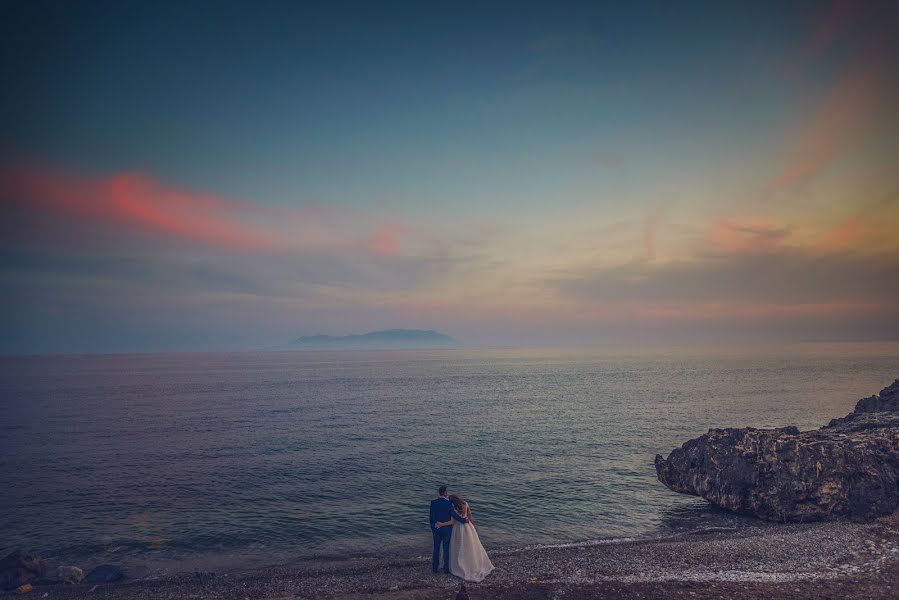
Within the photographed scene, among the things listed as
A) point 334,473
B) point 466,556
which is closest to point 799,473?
point 466,556

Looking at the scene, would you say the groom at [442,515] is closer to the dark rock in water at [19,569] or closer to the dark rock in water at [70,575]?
the dark rock in water at [70,575]

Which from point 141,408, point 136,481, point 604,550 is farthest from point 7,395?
point 604,550

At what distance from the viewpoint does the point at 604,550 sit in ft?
74.8

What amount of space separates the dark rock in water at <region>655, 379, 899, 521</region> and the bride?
1812 centimetres

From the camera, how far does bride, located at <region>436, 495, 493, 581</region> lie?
60.7 feet

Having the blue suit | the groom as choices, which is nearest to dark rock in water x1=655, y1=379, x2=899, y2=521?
the blue suit

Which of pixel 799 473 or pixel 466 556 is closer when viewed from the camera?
pixel 466 556

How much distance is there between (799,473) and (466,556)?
2033 cm

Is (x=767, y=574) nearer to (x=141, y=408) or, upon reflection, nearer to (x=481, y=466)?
(x=481, y=466)

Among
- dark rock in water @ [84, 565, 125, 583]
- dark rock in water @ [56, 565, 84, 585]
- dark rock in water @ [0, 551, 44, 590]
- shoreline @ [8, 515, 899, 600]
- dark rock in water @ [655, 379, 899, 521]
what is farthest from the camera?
dark rock in water @ [655, 379, 899, 521]

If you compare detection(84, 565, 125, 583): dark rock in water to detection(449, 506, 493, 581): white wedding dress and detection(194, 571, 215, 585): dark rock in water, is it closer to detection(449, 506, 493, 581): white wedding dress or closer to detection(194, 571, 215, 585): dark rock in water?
detection(194, 571, 215, 585): dark rock in water

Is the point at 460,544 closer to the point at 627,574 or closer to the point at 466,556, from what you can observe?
the point at 466,556

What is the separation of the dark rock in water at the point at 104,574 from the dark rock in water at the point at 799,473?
110ft

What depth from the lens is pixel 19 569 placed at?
21047 millimetres
